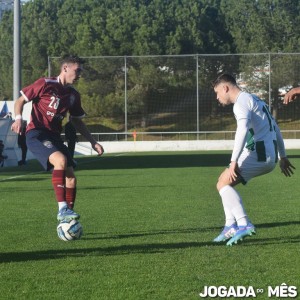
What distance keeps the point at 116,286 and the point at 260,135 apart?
2.73 meters

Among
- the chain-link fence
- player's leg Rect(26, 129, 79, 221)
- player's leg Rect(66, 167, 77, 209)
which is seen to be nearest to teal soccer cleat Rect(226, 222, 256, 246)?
player's leg Rect(26, 129, 79, 221)

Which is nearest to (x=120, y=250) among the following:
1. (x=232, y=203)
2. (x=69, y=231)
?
(x=69, y=231)

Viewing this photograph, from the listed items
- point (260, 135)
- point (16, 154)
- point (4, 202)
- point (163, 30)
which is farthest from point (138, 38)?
point (260, 135)

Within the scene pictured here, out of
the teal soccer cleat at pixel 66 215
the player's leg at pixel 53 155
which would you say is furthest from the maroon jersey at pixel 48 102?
the teal soccer cleat at pixel 66 215

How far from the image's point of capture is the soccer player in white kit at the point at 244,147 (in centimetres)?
838

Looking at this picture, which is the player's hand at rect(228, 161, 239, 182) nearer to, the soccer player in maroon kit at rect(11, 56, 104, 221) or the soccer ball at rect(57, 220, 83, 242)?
the soccer ball at rect(57, 220, 83, 242)

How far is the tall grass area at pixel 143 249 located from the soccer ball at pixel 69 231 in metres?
0.08

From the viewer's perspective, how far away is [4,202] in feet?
46.9

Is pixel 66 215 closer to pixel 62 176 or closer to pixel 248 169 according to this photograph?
pixel 62 176

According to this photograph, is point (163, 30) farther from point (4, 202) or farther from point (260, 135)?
point (260, 135)

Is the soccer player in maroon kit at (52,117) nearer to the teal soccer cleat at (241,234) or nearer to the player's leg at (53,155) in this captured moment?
the player's leg at (53,155)

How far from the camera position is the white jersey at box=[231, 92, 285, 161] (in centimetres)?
832

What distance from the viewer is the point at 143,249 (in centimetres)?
834

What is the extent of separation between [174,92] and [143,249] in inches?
1833
